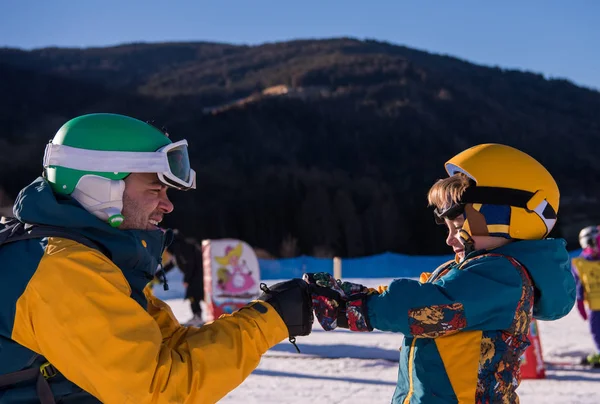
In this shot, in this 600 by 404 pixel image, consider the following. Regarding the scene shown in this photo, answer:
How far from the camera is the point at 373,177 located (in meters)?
39.9

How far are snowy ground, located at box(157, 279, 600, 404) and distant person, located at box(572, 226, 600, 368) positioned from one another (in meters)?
A: 0.42

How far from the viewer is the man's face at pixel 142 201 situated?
203cm

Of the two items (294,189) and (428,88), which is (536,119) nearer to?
(428,88)

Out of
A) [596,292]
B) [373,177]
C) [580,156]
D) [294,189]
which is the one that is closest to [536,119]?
[580,156]

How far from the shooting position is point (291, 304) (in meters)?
2.15

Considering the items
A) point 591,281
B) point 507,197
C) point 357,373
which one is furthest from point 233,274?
point 507,197

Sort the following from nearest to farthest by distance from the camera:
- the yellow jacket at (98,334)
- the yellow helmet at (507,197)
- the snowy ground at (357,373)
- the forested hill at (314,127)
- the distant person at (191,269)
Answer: the yellow jacket at (98,334), the yellow helmet at (507,197), the snowy ground at (357,373), the distant person at (191,269), the forested hill at (314,127)

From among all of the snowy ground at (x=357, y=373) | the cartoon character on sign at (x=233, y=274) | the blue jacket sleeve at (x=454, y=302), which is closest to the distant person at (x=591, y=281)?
the snowy ground at (x=357, y=373)

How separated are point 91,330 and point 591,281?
7.10m

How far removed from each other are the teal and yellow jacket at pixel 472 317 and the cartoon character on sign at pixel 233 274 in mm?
8174

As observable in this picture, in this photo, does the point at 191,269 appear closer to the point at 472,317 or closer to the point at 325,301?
the point at 325,301

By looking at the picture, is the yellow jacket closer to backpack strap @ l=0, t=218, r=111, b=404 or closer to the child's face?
backpack strap @ l=0, t=218, r=111, b=404

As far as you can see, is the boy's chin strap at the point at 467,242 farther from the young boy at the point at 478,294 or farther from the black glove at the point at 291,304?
the black glove at the point at 291,304

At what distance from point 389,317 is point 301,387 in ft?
14.0
